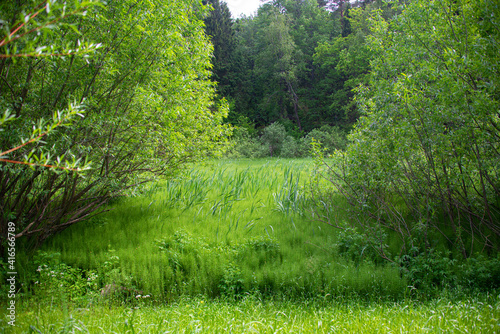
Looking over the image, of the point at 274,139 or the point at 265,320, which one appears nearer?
the point at 265,320

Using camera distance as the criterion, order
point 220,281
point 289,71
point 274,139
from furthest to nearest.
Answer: point 289,71
point 274,139
point 220,281

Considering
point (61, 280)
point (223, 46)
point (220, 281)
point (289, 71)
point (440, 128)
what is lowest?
point (220, 281)

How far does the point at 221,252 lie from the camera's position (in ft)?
19.2

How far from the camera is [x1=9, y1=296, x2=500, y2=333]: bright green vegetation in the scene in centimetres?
311

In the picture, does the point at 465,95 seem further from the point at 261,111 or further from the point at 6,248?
the point at 261,111

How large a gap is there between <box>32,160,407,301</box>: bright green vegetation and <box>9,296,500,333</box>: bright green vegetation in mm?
735

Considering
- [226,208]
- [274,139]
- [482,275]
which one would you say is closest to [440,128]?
[482,275]

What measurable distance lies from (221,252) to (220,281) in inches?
27.0

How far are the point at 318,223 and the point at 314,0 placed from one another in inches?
1734

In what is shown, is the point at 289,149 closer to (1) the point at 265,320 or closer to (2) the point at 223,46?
(2) the point at 223,46

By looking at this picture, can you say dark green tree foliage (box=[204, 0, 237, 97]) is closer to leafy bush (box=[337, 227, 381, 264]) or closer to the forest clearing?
the forest clearing

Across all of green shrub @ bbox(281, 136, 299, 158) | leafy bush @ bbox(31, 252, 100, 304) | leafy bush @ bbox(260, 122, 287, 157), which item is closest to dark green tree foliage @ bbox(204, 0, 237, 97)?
leafy bush @ bbox(260, 122, 287, 157)

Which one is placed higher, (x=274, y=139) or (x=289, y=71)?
(x=289, y=71)

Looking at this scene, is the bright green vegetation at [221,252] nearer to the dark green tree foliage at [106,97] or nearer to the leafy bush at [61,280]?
the leafy bush at [61,280]
